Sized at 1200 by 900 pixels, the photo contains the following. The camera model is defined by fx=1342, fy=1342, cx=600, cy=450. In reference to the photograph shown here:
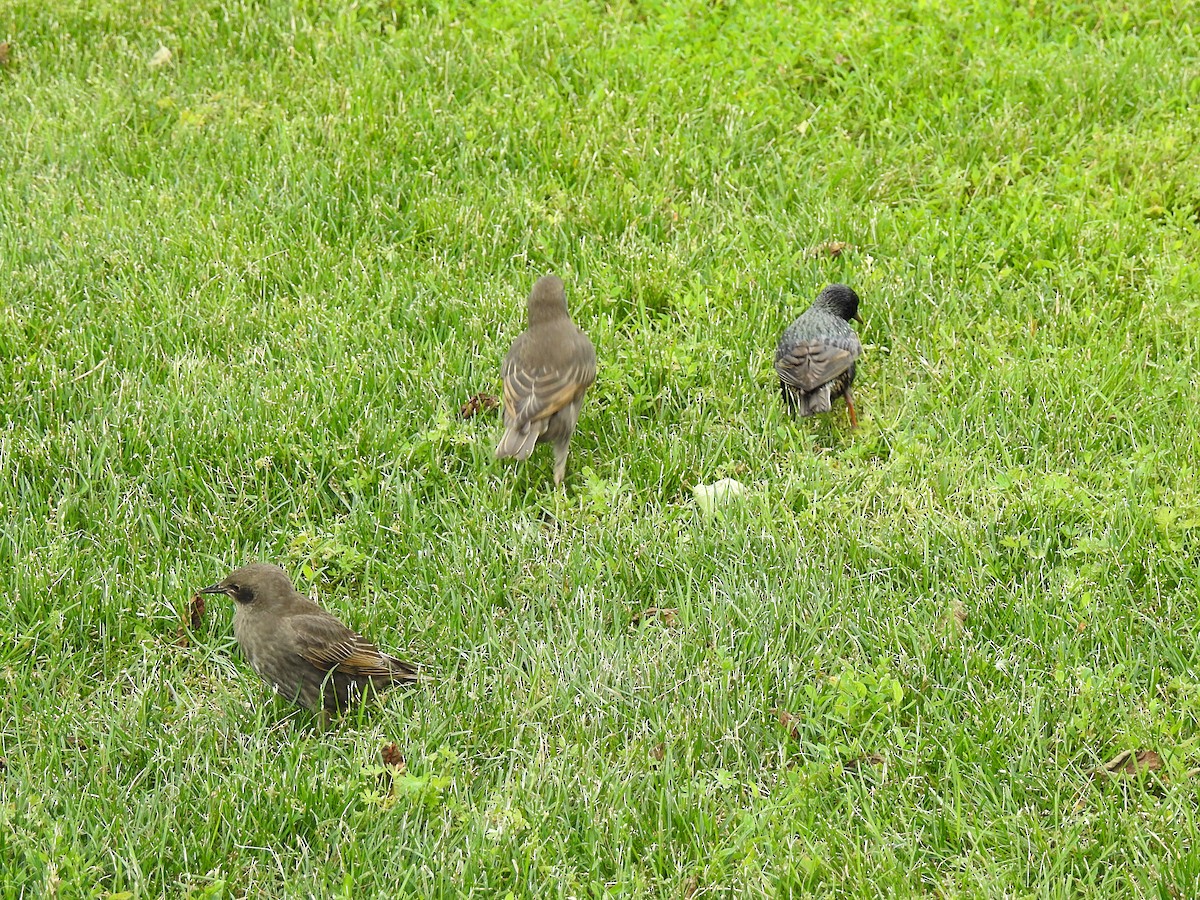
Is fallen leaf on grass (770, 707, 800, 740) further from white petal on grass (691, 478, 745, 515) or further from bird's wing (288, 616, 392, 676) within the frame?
bird's wing (288, 616, 392, 676)

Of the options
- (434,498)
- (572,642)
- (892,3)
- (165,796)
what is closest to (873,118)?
(892,3)

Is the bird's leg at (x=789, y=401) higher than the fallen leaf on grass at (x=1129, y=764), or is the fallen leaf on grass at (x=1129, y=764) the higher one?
the bird's leg at (x=789, y=401)

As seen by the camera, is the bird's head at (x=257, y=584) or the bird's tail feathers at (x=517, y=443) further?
the bird's tail feathers at (x=517, y=443)

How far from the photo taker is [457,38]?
910cm

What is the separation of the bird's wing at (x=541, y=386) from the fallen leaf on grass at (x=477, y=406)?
237mm

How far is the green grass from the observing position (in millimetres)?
4242

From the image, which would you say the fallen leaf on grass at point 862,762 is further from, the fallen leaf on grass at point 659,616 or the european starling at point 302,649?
the european starling at point 302,649

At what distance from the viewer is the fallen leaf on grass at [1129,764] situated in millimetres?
4359

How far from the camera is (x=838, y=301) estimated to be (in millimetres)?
6637

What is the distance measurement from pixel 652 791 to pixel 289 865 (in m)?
1.16

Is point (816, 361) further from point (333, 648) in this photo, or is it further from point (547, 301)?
point (333, 648)

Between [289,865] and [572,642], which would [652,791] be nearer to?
[572,642]

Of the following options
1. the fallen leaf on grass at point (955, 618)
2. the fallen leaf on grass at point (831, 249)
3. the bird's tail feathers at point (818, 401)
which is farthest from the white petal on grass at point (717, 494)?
the fallen leaf on grass at point (831, 249)

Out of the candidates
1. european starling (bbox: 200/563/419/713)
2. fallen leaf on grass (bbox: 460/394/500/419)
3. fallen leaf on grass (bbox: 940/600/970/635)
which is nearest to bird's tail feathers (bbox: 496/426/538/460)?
fallen leaf on grass (bbox: 460/394/500/419)
